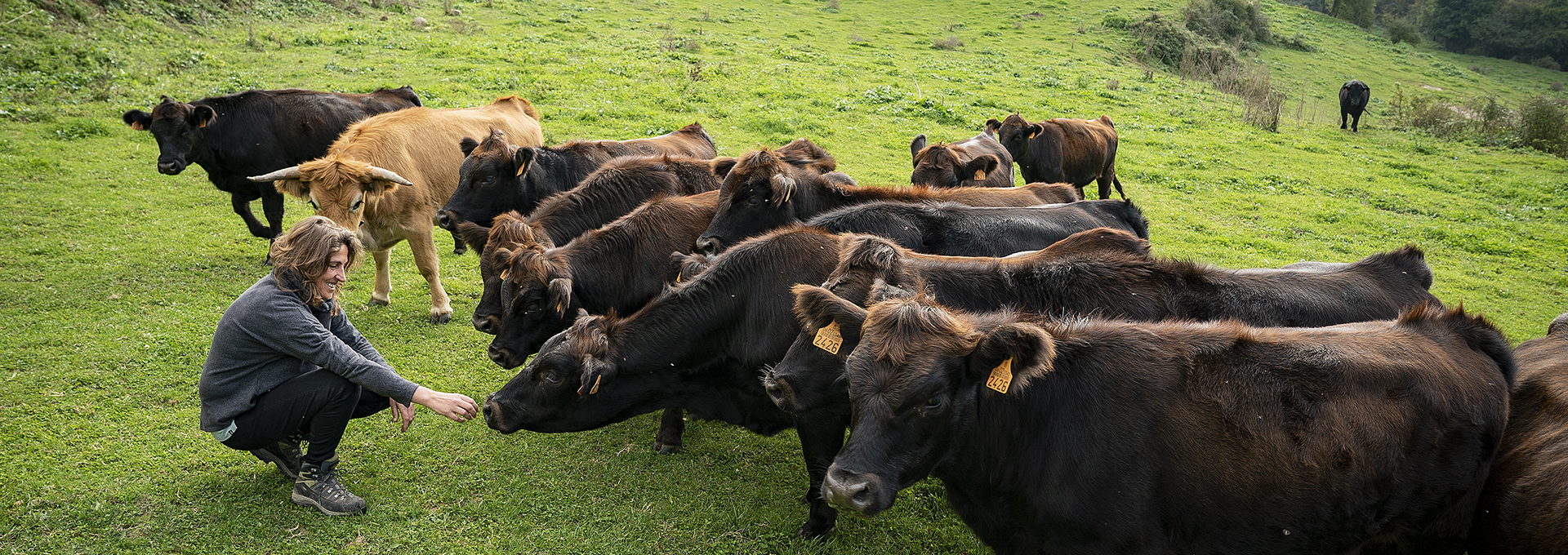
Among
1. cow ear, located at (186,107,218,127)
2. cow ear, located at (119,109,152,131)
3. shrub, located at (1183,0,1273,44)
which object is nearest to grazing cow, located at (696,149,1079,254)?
cow ear, located at (186,107,218,127)

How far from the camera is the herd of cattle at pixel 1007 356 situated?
3600 mm

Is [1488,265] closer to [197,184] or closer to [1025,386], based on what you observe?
[1025,386]

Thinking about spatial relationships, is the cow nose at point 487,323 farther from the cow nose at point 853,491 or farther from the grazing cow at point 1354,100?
the grazing cow at point 1354,100

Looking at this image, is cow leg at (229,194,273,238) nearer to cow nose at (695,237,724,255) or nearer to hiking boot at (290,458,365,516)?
hiking boot at (290,458,365,516)

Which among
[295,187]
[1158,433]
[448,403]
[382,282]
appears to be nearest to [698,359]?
[448,403]

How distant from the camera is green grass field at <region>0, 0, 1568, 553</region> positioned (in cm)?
498

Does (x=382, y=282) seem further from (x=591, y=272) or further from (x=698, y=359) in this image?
(x=698, y=359)

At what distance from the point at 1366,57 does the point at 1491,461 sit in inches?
1651

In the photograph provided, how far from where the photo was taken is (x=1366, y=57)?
36969 millimetres

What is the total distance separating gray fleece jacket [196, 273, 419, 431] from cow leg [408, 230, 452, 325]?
3334 mm

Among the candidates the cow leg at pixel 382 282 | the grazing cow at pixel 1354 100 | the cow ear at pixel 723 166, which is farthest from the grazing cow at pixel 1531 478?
the grazing cow at pixel 1354 100

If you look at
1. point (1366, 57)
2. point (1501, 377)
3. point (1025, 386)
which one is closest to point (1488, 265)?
point (1501, 377)

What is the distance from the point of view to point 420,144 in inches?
345

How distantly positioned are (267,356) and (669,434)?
8.49 ft
